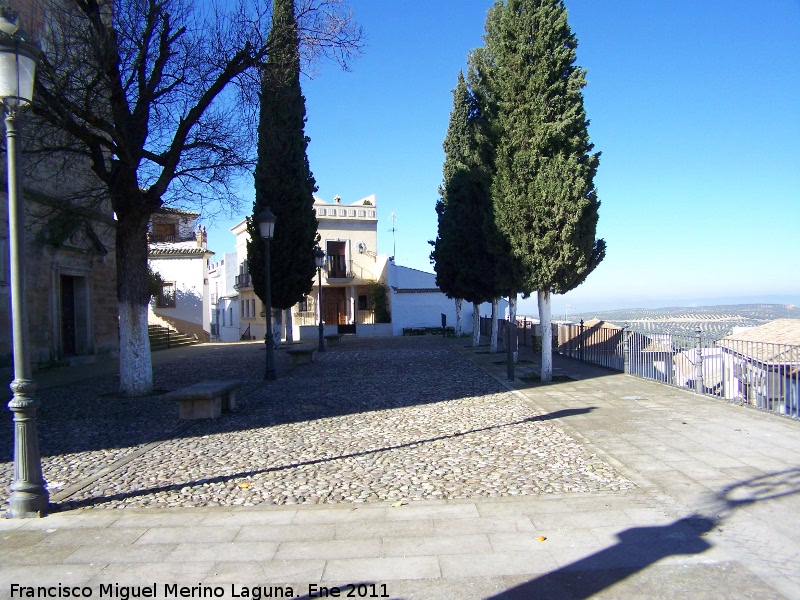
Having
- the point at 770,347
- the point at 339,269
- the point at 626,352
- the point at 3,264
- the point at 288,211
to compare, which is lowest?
the point at 626,352

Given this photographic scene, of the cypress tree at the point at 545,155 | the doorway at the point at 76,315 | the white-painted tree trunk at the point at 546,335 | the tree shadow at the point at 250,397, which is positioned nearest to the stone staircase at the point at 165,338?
the doorway at the point at 76,315

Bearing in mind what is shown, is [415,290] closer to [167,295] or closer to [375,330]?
[375,330]

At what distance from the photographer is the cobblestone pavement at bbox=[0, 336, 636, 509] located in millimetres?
5773

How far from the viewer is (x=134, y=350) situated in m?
11.6

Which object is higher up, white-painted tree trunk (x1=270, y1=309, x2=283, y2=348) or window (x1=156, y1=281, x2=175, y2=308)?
window (x1=156, y1=281, x2=175, y2=308)

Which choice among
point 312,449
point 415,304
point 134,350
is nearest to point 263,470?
point 312,449

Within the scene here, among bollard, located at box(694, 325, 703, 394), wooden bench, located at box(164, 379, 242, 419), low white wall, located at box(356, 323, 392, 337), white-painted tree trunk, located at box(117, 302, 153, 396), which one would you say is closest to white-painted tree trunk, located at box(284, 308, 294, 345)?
low white wall, located at box(356, 323, 392, 337)

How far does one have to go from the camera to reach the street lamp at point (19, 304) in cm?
511

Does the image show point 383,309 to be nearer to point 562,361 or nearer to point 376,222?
point 376,222

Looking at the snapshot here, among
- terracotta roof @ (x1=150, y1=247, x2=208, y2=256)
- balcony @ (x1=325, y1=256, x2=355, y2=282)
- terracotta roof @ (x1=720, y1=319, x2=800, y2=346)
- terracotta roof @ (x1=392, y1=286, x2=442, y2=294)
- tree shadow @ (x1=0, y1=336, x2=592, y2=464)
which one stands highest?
terracotta roof @ (x1=150, y1=247, x2=208, y2=256)

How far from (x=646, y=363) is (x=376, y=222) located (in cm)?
3301

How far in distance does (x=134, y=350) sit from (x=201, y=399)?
2910 mm

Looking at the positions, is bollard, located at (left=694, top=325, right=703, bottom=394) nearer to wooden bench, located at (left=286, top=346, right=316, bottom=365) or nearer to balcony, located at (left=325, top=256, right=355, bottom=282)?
wooden bench, located at (left=286, top=346, right=316, bottom=365)

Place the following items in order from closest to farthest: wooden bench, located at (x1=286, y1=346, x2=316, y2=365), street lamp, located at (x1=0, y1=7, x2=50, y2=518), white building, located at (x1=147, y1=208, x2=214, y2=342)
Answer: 1. street lamp, located at (x1=0, y1=7, x2=50, y2=518)
2. wooden bench, located at (x1=286, y1=346, x2=316, y2=365)
3. white building, located at (x1=147, y1=208, x2=214, y2=342)
